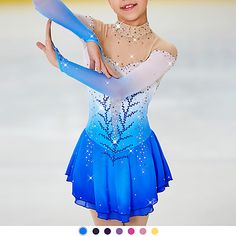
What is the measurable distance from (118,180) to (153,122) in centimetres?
96

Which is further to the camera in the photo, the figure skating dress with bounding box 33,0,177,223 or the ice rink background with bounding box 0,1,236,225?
the ice rink background with bounding box 0,1,236,225

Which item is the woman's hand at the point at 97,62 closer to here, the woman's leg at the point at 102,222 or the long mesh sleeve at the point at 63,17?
the long mesh sleeve at the point at 63,17

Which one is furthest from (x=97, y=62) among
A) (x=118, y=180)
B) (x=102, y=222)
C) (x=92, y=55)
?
(x=102, y=222)

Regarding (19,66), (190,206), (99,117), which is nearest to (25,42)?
(19,66)

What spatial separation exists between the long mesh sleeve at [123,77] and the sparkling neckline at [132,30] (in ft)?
0.24

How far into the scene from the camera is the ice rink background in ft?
7.25

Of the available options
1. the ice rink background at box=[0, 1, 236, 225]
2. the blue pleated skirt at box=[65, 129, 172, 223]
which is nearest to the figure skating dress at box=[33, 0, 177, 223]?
the blue pleated skirt at box=[65, 129, 172, 223]

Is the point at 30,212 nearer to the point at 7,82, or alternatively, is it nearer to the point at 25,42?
the point at 7,82

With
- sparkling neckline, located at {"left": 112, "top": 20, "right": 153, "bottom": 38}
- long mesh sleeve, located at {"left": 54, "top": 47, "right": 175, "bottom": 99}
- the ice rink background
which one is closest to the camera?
long mesh sleeve, located at {"left": 54, "top": 47, "right": 175, "bottom": 99}

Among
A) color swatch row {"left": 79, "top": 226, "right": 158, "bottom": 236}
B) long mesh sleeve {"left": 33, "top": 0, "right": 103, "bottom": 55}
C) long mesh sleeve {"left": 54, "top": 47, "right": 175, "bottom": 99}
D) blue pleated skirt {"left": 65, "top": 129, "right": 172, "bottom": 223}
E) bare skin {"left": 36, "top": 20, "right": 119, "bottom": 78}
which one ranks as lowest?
color swatch row {"left": 79, "top": 226, "right": 158, "bottom": 236}

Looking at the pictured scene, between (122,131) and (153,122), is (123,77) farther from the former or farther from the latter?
(153,122)

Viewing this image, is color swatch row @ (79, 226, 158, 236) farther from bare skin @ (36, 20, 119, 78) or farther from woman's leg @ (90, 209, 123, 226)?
bare skin @ (36, 20, 119, 78)

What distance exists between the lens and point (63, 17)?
1.60 metres

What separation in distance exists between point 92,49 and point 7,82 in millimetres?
1806
